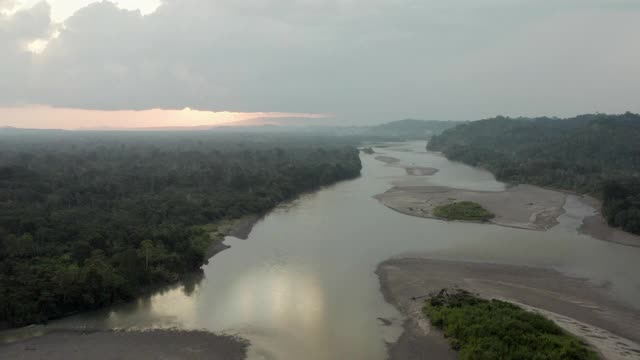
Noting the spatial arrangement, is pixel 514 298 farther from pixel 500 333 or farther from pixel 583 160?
pixel 583 160

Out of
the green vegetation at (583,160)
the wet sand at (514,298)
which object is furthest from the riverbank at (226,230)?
the green vegetation at (583,160)

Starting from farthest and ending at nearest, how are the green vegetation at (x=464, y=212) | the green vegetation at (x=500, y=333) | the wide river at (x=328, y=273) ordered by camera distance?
the green vegetation at (x=464, y=212)
the wide river at (x=328, y=273)
the green vegetation at (x=500, y=333)

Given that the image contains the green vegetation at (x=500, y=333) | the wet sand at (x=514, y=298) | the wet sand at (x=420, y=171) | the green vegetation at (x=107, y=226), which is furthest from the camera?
the wet sand at (x=420, y=171)

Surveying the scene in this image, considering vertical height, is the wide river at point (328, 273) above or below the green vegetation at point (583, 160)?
below

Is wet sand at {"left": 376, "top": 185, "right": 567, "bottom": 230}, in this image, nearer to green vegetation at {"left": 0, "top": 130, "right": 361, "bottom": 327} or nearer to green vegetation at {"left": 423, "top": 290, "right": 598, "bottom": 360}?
green vegetation at {"left": 0, "top": 130, "right": 361, "bottom": 327}

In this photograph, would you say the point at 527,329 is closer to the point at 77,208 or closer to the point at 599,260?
the point at 599,260

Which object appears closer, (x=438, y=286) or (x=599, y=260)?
(x=438, y=286)

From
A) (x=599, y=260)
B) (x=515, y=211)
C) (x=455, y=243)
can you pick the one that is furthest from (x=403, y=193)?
(x=599, y=260)

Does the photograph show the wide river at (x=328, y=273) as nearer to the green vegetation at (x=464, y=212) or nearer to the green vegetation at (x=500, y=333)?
the green vegetation at (x=464, y=212)
